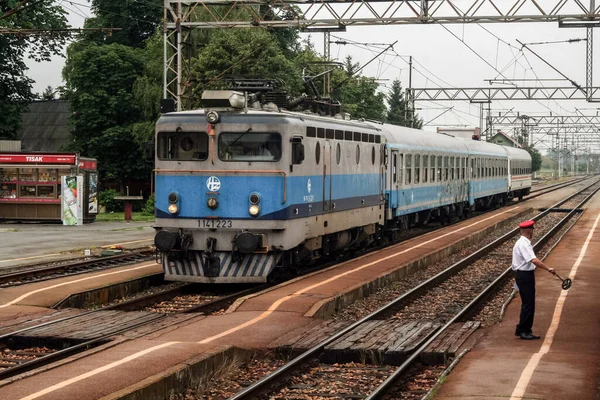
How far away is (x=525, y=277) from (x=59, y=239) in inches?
716

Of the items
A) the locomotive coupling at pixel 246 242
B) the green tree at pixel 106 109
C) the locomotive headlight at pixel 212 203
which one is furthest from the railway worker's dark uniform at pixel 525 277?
the green tree at pixel 106 109

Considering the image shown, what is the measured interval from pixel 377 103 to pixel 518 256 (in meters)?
68.6

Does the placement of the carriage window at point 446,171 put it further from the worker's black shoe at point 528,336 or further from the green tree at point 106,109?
the green tree at point 106,109

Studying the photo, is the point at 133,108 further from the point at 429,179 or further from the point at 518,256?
the point at 518,256

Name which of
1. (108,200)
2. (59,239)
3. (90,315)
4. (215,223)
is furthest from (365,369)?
(108,200)

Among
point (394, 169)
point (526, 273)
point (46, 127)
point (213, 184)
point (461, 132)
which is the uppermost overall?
point (46, 127)

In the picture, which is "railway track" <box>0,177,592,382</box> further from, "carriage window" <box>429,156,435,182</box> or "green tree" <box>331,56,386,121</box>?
"green tree" <box>331,56,386,121</box>

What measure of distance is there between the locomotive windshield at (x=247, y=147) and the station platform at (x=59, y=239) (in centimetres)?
626

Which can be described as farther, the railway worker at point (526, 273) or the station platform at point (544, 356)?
the railway worker at point (526, 273)

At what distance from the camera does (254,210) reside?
16.7 m

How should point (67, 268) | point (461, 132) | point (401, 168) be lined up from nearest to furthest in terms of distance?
point (67, 268) → point (401, 168) → point (461, 132)

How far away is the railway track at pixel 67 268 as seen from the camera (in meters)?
18.3

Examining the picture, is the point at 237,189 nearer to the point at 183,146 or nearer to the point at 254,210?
the point at 254,210

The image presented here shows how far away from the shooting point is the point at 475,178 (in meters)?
41.6
